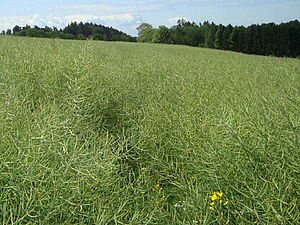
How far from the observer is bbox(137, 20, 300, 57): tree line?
37.2 m

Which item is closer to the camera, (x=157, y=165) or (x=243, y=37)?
(x=157, y=165)

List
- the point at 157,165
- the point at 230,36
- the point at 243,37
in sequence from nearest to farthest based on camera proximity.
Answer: the point at 157,165, the point at 243,37, the point at 230,36

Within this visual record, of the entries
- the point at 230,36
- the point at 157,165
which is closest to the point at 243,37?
the point at 230,36

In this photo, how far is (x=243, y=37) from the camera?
42.2m

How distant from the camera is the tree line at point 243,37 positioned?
122 feet

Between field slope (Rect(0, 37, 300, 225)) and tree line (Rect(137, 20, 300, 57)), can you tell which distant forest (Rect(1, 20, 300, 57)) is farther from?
field slope (Rect(0, 37, 300, 225))

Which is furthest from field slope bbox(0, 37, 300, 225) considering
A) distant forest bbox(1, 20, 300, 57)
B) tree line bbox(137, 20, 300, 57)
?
tree line bbox(137, 20, 300, 57)

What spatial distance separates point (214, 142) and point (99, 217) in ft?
3.37

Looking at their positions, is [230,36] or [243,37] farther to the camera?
[230,36]

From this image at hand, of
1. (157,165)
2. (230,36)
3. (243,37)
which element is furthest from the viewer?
(230,36)

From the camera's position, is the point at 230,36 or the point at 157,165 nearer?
the point at 157,165

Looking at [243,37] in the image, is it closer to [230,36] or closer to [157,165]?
[230,36]

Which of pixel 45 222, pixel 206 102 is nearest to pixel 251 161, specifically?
pixel 45 222

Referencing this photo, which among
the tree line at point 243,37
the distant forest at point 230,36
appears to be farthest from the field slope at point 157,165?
the tree line at point 243,37
